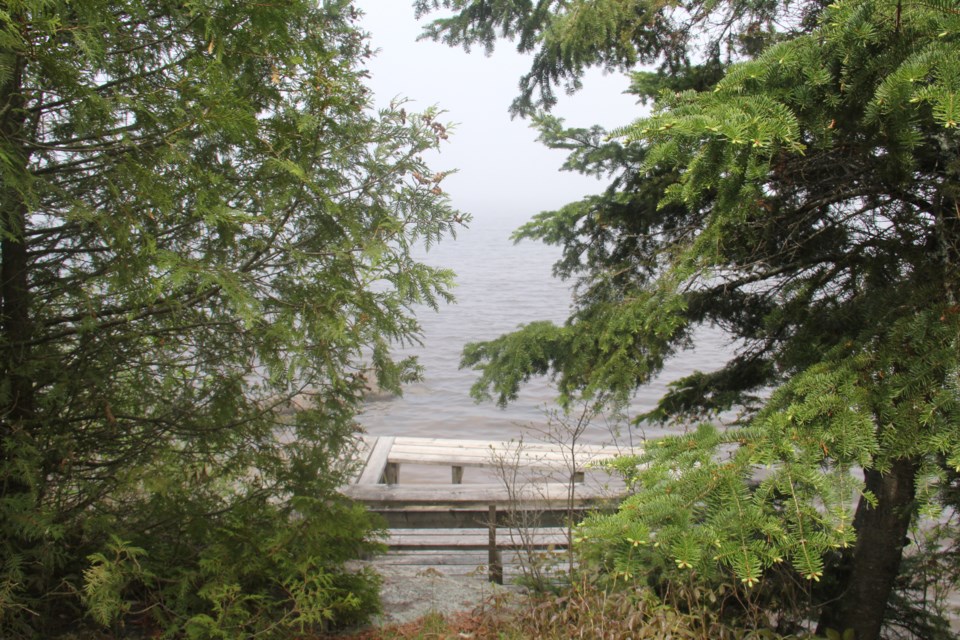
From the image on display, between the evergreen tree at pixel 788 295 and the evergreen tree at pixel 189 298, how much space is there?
1.41 meters

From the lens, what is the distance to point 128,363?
3.52 metres

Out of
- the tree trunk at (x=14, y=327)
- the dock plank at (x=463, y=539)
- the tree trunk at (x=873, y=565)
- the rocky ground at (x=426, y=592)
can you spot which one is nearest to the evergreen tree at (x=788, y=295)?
the tree trunk at (x=873, y=565)

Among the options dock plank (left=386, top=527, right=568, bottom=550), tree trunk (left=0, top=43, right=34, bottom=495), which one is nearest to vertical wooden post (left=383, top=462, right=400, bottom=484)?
dock plank (left=386, top=527, right=568, bottom=550)

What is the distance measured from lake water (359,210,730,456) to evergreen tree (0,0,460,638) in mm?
2416

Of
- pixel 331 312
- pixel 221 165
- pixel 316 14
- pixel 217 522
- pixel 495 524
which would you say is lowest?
pixel 495 524

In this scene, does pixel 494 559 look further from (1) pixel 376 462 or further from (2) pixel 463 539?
(1) pixel 376 462

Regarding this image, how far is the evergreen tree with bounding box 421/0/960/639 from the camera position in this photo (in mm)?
2209

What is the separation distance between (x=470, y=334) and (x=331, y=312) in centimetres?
1571

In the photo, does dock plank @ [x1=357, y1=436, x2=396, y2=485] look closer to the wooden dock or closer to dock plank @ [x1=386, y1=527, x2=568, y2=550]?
the wooden dock

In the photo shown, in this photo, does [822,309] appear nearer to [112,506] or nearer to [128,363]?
[128,363]

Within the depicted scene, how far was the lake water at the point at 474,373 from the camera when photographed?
13125 mm

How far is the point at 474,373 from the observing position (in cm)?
1800

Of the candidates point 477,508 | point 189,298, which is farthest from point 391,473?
point 189,298

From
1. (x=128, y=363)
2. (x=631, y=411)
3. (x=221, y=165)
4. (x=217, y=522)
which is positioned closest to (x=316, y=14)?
(x=221, y=165)
